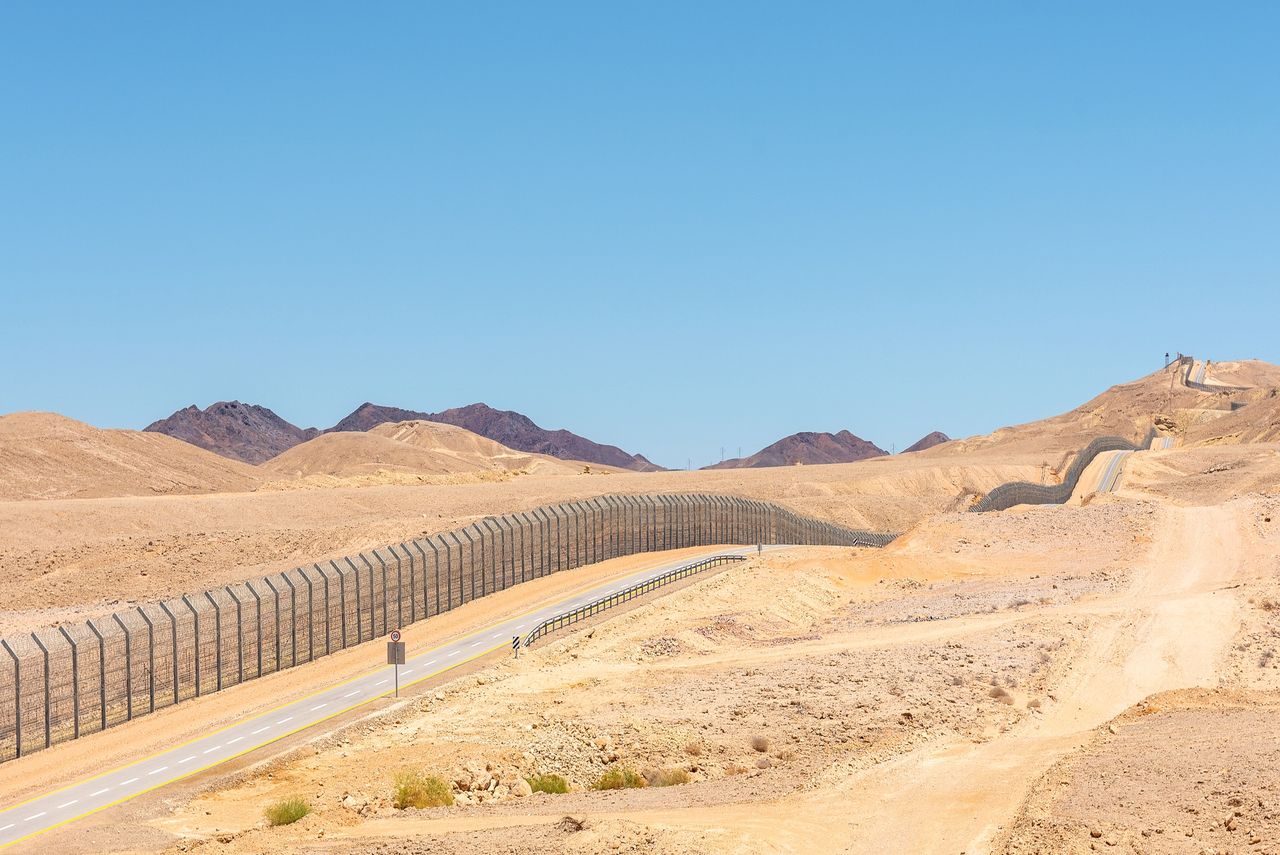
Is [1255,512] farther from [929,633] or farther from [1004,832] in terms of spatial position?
[1004,832]

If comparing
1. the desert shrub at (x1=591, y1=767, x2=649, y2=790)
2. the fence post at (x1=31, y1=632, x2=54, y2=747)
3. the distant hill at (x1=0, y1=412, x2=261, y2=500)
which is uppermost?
the distant hill at (x1=0, y1=412, x2=261, y2=500)

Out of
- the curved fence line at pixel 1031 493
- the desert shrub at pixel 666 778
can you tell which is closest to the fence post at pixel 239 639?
the desert shrub at pixel 666 778

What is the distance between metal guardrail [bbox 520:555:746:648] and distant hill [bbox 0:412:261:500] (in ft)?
304

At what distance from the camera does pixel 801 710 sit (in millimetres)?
35219

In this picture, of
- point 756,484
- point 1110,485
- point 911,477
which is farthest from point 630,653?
point 911,477

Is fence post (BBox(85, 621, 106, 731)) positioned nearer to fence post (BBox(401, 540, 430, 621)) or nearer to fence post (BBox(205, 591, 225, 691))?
fence post (BBox(205, 591, 225, 691))

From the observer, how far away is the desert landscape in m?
24.2

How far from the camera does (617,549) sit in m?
68.3

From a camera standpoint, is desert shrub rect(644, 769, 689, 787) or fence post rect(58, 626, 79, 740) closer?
desert shrub rect(644, 769, 689, 787)

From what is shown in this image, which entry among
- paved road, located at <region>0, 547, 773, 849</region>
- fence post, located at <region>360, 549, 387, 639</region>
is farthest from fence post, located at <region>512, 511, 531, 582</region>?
fence post, located at <region>360, 549, 387, 639</region>

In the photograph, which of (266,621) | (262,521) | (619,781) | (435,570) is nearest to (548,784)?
(619,781)

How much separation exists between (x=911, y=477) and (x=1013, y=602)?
86.8m

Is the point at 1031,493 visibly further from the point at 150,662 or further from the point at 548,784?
the point at 548,784

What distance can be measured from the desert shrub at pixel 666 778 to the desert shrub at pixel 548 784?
194 cm
